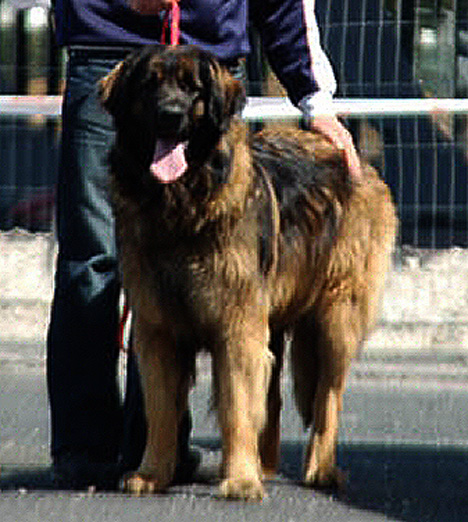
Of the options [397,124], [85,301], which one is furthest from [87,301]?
[397,124]

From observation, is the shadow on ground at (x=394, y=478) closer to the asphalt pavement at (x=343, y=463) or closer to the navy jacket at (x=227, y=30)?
A: the asphalt pavement at (x=343, y=463)

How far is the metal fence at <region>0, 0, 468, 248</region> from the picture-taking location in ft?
40.0

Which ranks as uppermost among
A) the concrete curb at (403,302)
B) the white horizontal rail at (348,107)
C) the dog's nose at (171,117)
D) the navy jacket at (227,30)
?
the navy jacket at (227,30)

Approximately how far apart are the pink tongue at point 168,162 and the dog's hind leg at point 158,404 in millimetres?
504

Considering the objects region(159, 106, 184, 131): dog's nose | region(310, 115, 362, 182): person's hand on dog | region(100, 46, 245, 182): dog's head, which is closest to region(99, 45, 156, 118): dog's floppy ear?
region(100, 46, 245, 182): dog's head

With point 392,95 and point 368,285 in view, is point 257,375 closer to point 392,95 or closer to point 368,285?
point 368,285

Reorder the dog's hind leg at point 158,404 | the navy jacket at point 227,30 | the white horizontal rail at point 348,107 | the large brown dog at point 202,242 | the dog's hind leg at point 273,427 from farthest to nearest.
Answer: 1. the white horizontal rail at point 348,107
2. the dog's hind leg at point 273,427
3. the navy jacket at point 227,30
4. the dog's hind leg at point 158,404
5. the large brown dog at point 202,242

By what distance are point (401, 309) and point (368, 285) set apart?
447 cm

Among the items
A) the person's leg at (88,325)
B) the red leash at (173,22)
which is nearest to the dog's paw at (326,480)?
the person's leg at (88,325)

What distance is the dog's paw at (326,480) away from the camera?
7.52 metres

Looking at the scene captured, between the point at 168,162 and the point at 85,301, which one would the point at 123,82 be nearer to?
the point at 168,162

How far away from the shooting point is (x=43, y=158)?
1275cm

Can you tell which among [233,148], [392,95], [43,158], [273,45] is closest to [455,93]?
[392,95]

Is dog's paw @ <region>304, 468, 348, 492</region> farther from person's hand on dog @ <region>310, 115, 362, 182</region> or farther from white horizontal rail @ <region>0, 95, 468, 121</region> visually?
white horizontal rail @ <region>0, 95, 468, 121</region>
